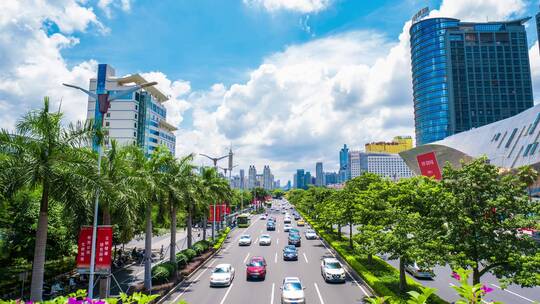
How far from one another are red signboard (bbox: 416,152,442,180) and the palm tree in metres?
75.8

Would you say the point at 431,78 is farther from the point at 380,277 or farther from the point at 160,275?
the point at 160,275

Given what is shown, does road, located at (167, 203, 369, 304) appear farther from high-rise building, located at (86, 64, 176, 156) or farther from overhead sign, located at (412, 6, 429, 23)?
overhead sign, located at (412, 6, 429, 23)

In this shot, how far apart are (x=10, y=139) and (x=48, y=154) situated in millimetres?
1294

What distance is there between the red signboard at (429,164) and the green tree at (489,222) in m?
66.1

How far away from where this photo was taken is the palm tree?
11578 millimetres

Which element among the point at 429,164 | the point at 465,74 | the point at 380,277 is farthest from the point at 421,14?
the point at 380,277

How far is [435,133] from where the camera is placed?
5354 inches

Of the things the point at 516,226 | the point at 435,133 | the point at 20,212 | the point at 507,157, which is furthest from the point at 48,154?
the point at 435,133

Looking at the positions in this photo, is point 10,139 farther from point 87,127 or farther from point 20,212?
point 20,212

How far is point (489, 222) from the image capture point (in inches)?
546

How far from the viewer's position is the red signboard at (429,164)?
76319 millimetres

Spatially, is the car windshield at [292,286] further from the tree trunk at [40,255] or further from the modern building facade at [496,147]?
the modern building facade at [496,147]

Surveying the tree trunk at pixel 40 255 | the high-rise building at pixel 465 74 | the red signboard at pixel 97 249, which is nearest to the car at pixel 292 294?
the red signboard at pixel 97 249

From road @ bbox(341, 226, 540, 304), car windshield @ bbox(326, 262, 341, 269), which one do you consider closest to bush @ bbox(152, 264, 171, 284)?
car windshield @ bbox(326, 262, 341, 269)
